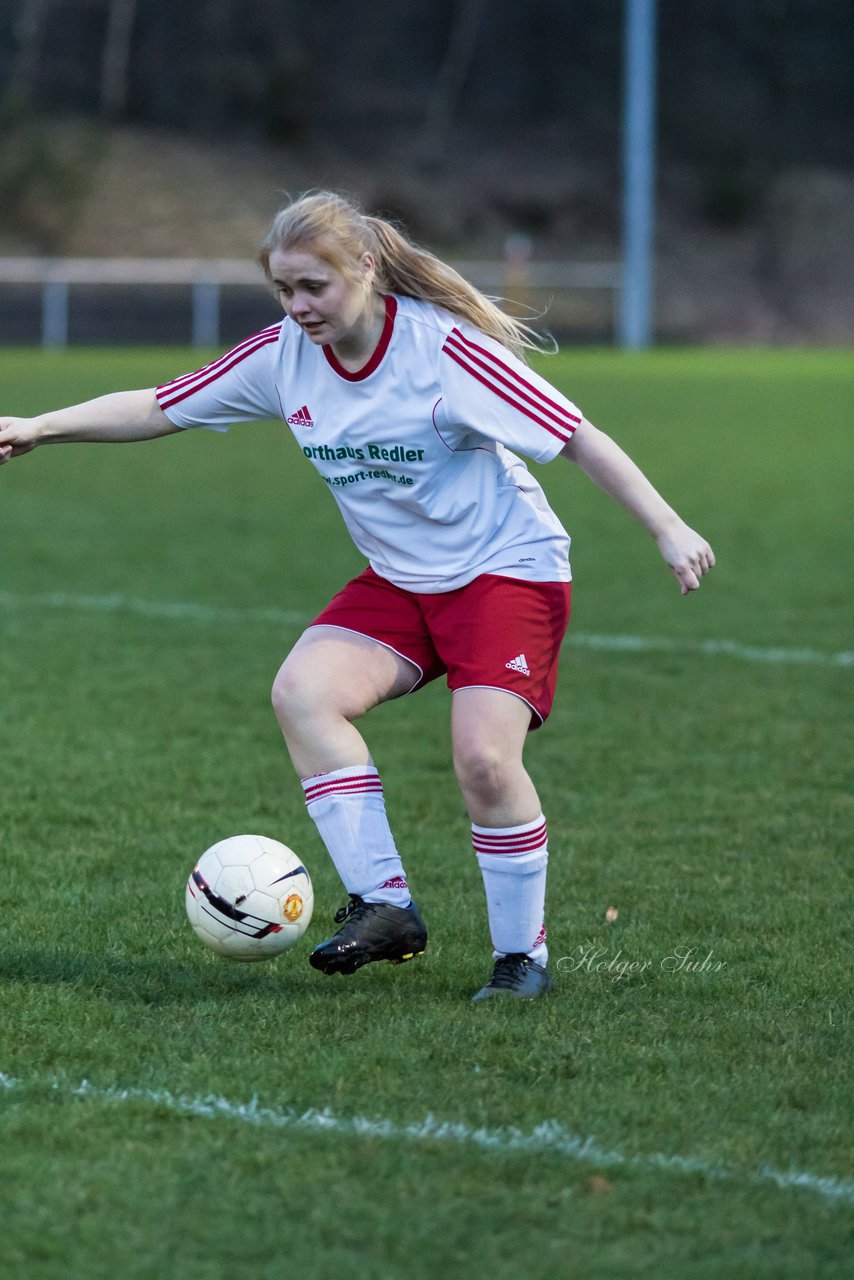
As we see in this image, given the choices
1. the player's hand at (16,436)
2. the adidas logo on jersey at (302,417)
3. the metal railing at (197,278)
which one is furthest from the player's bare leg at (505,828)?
the metal railing at (197,278)

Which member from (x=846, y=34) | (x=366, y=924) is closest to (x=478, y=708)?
(x=366, y=924)

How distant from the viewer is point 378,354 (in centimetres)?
391

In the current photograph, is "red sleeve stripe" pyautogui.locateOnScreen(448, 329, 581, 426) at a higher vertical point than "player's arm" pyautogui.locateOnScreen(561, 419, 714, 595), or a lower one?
higher

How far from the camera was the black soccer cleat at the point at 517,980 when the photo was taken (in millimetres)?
3844

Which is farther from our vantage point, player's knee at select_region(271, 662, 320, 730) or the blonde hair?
player's knee at select_region(271, 662, 320, 730)

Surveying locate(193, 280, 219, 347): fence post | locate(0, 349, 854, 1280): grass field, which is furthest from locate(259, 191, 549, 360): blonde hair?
locate(193, 280, 219, 347): fence post

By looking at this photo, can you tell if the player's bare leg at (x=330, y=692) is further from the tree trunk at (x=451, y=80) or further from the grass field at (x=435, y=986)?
Answer: the tree trunk at (x=451, y=80)

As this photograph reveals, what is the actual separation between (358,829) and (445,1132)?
1.02 metres

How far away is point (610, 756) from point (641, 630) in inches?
90.9

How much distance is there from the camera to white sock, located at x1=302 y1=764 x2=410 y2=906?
4.01 m

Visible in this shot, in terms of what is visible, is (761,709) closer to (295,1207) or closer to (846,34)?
(295,1207)

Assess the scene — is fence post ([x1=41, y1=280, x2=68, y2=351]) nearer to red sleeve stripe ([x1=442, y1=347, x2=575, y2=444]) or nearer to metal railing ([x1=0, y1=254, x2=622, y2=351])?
metal railing ([x1=0, y1=254, x2=622, y2=351])

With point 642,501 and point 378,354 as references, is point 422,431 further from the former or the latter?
point 642,501

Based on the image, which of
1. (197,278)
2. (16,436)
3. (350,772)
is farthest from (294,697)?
(197,278)
